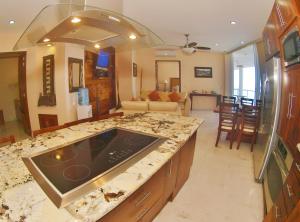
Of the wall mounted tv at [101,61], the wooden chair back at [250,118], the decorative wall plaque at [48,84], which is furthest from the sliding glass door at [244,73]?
the decorative wall plaque at [48,84]

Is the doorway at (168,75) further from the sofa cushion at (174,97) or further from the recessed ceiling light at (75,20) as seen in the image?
the recessed ceiling light at (75,20)

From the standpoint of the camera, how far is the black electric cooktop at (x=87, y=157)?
2.92 ft

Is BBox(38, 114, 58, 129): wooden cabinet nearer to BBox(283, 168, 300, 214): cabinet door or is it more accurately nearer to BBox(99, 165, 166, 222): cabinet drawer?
BBox(99, 165, 166, 222): cabinet drawer

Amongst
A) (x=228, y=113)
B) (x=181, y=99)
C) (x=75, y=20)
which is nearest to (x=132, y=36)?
(x=75, y=20)

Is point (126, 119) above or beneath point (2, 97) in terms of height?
beneath

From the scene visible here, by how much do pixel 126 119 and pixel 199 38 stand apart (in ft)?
14.1

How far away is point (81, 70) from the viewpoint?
1881 mm

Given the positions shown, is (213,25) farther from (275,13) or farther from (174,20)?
(275,13)

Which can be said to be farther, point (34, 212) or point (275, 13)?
point (275, 13)

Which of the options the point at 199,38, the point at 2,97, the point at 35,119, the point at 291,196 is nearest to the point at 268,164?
the point at 291,196

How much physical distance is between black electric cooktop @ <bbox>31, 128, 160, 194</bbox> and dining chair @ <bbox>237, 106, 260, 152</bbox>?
246 cm

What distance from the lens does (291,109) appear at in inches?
62.0

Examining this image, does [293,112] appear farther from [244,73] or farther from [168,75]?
[168,75]

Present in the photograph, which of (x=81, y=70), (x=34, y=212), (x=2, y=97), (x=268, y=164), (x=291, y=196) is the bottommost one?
(x=268, y=164)
